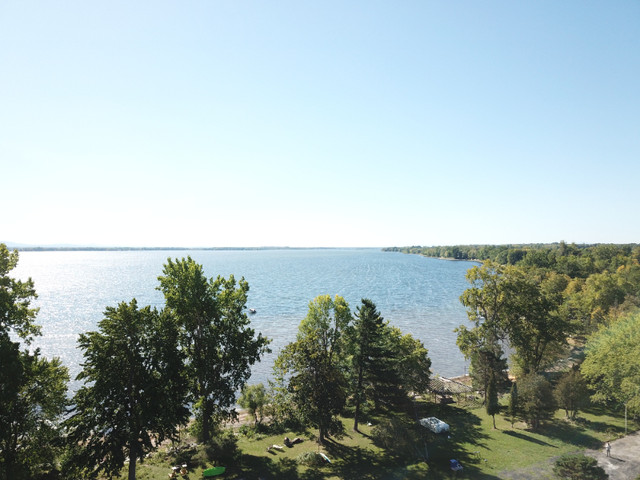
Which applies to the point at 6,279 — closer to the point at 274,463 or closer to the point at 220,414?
the point at 220,414

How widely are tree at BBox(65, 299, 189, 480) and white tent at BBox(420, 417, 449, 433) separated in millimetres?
22581

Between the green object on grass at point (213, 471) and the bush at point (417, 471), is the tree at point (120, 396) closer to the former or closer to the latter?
the green object on grass at point (213, 471)

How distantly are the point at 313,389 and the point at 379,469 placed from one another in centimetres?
763

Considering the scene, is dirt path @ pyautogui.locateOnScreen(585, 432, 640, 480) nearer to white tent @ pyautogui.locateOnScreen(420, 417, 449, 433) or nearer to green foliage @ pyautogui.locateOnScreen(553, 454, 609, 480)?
green foliage @ pyautogui.locateOnScreen(553, 454, 609, 480)

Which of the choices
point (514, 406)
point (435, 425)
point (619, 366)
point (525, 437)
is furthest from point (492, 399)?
point (619, 366)

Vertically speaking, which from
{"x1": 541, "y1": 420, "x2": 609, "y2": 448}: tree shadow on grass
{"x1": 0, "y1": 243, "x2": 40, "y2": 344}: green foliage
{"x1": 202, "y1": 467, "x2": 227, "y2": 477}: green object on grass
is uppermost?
{"x1": 0, "y1": 243, "x2": 40, "y2": 344}: green foliage

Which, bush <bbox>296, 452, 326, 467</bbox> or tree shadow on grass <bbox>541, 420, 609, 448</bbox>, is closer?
bush <bbox>296, 452, 326, 467</bbox>

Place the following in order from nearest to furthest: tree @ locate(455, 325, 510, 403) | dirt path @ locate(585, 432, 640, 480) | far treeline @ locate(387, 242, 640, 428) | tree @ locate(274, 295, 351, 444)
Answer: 1. dirt path @ locate(585, 432, 640, 480)
2. tree @ locate(274, 295, 351, 444)
3. far treeline @ locate(387, 242, 640, 428)
4. tree @ locate(455, 325, 510, 403)

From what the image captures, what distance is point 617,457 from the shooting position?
85.3ft

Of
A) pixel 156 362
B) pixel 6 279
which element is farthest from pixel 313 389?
pixel 6 279

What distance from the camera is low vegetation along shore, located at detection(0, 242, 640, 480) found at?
21.0 m

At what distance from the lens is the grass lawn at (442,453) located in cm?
2492

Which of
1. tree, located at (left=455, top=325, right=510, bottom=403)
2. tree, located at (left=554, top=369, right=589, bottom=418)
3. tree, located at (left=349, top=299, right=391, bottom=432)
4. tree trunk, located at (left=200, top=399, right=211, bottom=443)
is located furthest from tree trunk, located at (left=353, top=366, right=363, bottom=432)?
tree, located at (left=554, top=369, right=589, bottom=418)

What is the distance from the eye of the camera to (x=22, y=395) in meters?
20.2
